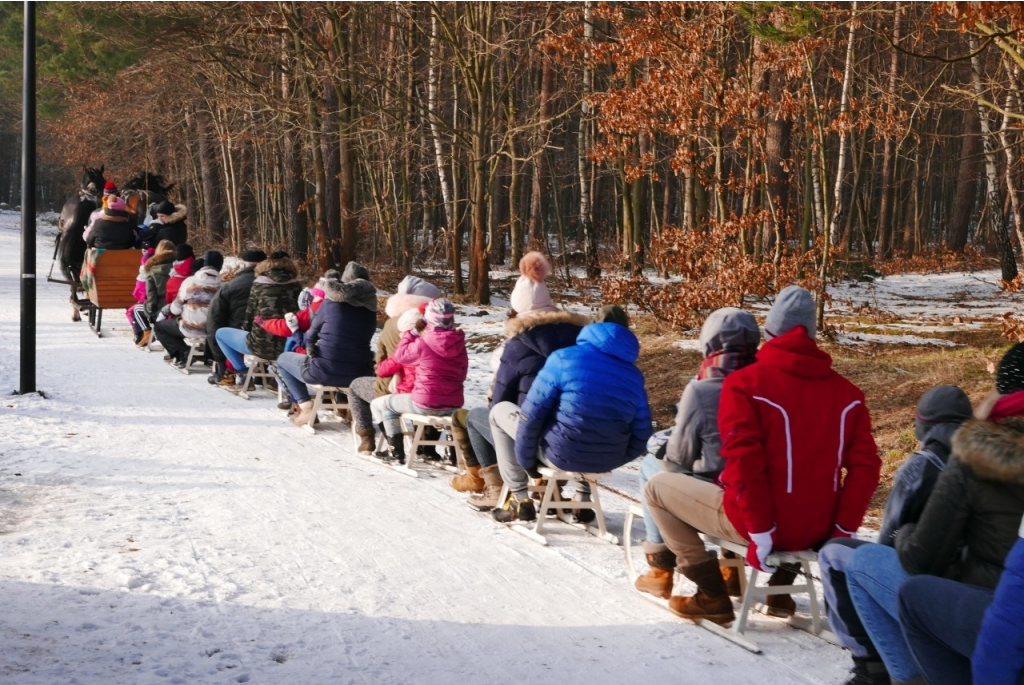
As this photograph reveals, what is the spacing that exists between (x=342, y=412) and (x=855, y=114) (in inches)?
396

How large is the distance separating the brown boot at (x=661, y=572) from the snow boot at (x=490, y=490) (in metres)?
2.25

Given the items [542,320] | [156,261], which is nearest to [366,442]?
[542,320]

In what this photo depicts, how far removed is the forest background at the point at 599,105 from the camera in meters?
15.7

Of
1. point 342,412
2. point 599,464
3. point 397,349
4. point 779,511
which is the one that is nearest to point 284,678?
point 779,511

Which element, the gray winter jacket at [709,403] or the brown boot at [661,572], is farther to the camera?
the brown boot at [661,572]

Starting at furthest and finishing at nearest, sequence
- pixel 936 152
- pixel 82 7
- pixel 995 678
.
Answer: pixel 936 152
pixel 82 7
pixel 995 678

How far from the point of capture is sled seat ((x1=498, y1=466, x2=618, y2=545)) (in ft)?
23.7

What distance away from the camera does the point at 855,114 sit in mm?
17141

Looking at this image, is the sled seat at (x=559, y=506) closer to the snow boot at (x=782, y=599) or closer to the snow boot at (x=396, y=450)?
the snow boot at (x=782, y=599)

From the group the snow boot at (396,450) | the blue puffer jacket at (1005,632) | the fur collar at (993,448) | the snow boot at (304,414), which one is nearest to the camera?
the blue puffer jacket at (1005,632)

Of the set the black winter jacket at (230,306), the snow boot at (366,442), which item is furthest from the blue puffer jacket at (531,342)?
the black winter jacket at (230,306)

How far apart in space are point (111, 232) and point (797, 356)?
15804mm

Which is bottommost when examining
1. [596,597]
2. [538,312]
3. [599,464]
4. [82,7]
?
[596,597]

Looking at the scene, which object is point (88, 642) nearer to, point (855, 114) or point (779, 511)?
point (779, 511)
